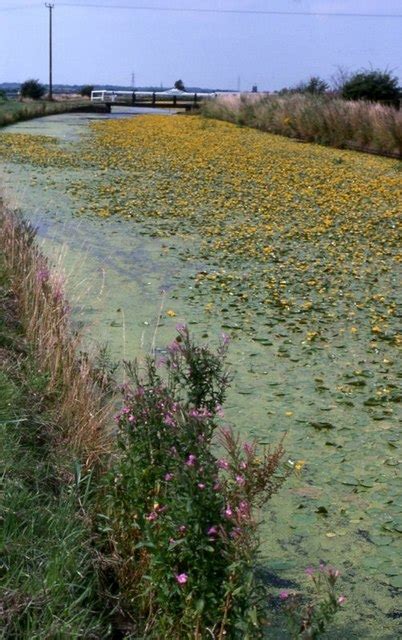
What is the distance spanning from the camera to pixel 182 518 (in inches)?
77.2

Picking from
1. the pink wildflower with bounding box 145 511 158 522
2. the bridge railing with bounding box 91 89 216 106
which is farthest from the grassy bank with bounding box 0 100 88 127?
the pink wildflower with bounding box 145 511 158 522

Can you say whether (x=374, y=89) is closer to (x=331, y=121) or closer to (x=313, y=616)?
(x=331, y=121)

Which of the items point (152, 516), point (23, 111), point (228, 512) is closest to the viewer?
point (228, 512)

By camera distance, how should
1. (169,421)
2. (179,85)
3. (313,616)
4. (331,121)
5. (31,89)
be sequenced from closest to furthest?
(313,616)
(169,421)
(331,121)
(31,89)
(179,85)

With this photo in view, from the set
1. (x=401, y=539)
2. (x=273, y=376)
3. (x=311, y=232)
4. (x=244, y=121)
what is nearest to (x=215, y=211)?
(x=311, y=232)

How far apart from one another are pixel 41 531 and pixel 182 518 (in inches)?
22.8

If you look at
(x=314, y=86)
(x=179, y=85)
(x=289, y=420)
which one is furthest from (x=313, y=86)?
(x=179, y=85)

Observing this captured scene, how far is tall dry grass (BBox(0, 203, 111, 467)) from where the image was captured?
2949mm

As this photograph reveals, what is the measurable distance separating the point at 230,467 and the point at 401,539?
0.83 metres

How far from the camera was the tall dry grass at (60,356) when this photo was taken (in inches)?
116

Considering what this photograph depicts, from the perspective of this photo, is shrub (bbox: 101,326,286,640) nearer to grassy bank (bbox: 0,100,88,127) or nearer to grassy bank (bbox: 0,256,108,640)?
grassy bank (bbox: 0,256,108,640)

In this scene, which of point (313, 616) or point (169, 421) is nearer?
point (313, 616)

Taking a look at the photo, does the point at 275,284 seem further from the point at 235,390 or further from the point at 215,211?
the point at 215,211

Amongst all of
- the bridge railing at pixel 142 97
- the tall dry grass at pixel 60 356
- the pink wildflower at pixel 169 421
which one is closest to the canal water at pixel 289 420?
the tall dry grass at pixel 60 356
